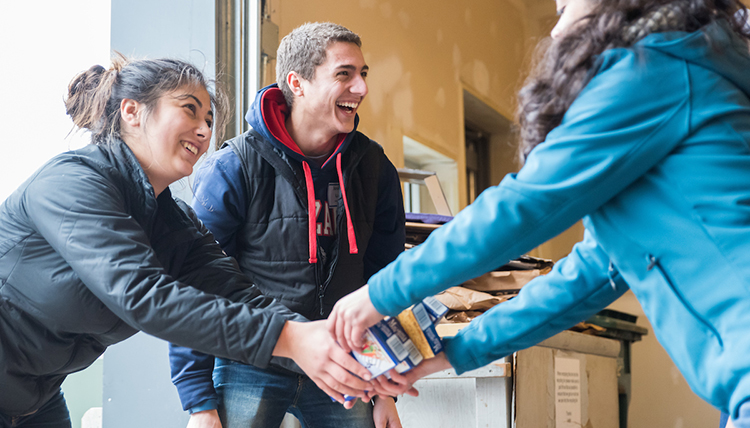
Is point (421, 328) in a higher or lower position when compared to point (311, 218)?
lower

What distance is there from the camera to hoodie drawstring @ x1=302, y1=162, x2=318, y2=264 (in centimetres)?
153

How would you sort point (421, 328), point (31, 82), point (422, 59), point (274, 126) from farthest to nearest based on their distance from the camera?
1. point (422, 59)
2. point (31, 82)
3. point (274, 126)
4. point (421, 328)

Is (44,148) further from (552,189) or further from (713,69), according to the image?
(713,69)

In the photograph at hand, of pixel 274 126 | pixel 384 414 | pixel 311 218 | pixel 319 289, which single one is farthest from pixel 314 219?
pixel 384 414

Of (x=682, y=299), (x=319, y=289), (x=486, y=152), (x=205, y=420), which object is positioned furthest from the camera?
(x=486, y=152)

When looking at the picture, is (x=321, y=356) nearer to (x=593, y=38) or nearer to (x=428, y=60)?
(x=593, y=38)

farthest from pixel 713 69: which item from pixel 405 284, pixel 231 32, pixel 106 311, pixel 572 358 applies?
pixel 231 32

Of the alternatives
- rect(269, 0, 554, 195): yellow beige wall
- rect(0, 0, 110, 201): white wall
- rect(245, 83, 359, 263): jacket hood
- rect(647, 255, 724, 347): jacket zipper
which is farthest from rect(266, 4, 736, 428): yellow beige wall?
rect(647, 255, 724, 347): jacket zipper

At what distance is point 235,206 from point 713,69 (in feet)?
3.48

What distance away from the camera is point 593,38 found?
0.90 meters

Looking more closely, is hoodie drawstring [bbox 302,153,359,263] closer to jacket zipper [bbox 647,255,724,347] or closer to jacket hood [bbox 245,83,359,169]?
jacket hood [bbox 245,83,359,169]

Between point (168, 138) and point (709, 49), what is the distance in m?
0.99

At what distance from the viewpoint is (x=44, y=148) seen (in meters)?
1.80

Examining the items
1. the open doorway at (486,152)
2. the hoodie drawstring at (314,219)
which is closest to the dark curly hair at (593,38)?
the hoodie drawstring at (314,219)
